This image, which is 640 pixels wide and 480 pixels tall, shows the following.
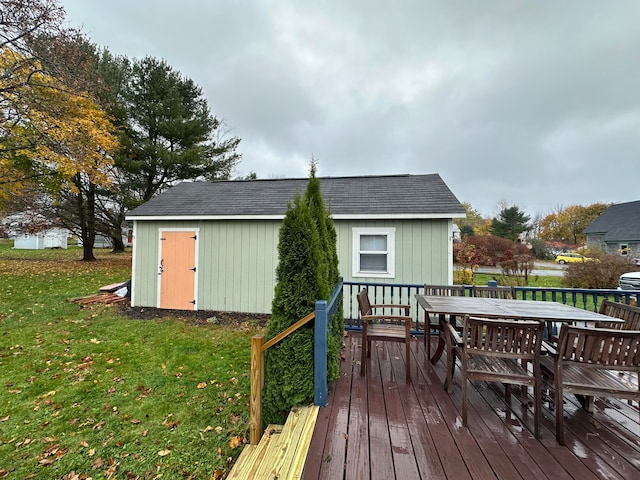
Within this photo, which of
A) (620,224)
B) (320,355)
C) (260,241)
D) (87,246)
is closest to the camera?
(320,355)

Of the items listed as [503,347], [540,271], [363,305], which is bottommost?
[540,271]

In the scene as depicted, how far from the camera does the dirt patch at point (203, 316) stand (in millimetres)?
5902

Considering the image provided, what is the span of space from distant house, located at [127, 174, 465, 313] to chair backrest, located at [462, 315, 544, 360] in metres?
3.58

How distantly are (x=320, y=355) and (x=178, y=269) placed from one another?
19.3ft

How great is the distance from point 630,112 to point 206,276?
25.8 metres

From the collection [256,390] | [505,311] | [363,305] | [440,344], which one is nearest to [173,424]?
[256,390]

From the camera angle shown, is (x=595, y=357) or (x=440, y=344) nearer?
(x=595, y=357)

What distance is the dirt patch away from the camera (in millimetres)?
5902

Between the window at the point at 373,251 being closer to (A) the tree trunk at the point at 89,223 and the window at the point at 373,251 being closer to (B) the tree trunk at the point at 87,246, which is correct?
(A) the tree trunk at the point at 89,223

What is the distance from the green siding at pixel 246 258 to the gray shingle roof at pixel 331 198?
10.6 inches

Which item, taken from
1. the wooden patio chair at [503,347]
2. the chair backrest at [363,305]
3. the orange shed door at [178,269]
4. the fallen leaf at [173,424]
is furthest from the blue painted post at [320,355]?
the orange shed door at [178,269]

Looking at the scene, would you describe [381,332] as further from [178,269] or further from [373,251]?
[178,269]

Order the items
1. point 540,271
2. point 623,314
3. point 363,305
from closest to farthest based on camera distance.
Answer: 1. point 623,314
2. point 363,305
3. point 540,271

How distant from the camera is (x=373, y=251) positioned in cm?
600
